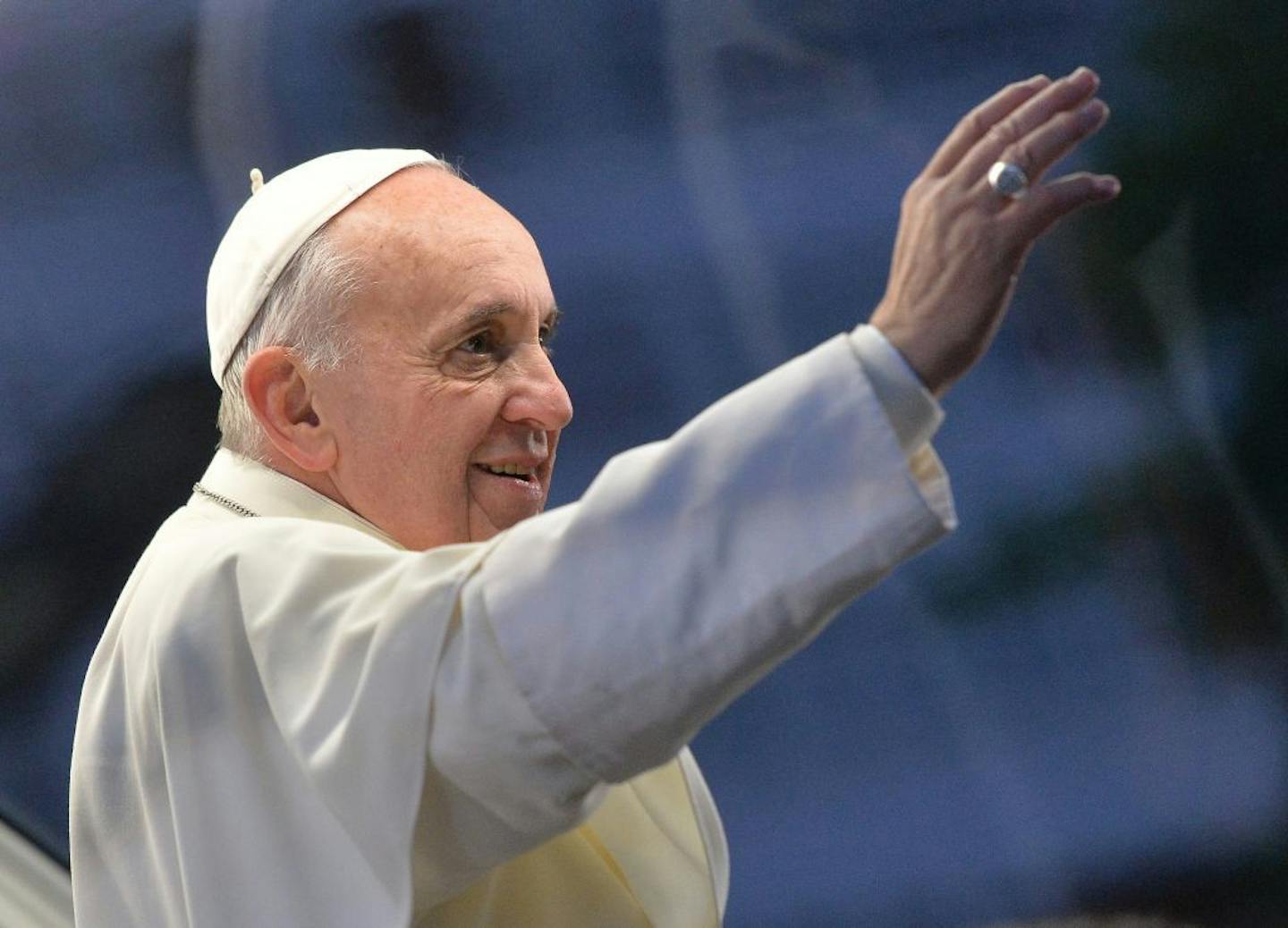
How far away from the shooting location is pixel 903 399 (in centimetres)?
149

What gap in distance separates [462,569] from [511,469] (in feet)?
2.10

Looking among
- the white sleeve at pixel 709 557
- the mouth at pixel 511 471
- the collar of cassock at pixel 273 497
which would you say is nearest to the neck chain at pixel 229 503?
the collar of cassock at pixel 273 497

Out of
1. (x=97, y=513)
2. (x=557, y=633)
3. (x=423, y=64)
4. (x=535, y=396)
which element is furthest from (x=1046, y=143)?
(x=97, y=513)

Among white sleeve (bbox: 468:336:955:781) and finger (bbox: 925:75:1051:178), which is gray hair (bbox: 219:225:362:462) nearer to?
white sleeve (bbox: 468:336:955:781)

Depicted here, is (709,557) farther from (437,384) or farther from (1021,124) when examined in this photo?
(437,384)

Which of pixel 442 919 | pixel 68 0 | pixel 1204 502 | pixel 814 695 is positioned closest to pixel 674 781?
pixel 442 919

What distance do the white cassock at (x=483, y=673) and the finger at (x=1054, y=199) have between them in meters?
0.16

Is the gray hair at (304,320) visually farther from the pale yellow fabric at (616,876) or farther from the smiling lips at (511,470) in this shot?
the pale yellow fabric at (616,876)

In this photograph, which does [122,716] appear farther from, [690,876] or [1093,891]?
[1093,891]

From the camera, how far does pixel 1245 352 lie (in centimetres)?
340

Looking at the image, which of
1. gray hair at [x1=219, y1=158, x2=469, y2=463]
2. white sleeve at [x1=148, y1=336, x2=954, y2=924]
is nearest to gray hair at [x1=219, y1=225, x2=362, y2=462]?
gray hair at [x1=219, y1=158, x2=469, y2=463]

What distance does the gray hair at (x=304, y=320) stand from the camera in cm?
219

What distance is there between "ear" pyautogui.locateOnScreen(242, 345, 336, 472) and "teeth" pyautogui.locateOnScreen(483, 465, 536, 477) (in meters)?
0.20

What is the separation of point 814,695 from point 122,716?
5.86 ft
